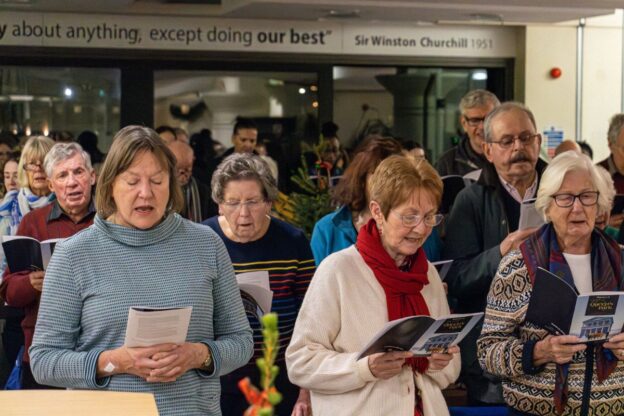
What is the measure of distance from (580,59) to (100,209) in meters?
10.1

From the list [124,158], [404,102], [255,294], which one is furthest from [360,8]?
[124,158]

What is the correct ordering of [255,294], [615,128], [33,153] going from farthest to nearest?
[615,128], [33,153], [255,294]

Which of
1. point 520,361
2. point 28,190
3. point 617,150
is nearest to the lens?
point 520,361

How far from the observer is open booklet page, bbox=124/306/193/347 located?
3.36 meters

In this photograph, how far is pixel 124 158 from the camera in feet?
11.8

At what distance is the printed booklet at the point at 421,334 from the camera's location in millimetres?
3582

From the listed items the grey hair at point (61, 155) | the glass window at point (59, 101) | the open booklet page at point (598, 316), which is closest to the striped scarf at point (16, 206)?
the grey hair at point (61, 155)

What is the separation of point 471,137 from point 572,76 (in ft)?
21.0

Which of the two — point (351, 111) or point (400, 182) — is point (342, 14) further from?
point (400, 182)

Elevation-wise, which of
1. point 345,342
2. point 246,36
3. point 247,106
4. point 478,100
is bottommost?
point 345,342

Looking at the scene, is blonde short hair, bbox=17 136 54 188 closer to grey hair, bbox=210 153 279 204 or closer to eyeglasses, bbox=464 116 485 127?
grey hair, bbox=210 153 279 204

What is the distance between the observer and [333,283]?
3.88m

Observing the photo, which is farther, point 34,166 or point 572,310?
point 34,166

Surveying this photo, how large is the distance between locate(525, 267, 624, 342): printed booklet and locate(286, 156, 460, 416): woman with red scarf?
0.36 m
